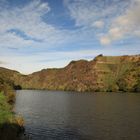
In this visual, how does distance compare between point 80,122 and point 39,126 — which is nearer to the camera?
point 39,126

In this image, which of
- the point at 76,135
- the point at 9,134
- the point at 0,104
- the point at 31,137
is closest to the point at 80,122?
the point at 76,135

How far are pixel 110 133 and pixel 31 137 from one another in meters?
16.9

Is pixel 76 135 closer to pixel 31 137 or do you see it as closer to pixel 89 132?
pixel 89 132

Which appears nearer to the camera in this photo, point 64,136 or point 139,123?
point 64,136

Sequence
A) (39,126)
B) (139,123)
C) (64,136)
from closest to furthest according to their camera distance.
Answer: (64,136) < (39,126) < (139,123)

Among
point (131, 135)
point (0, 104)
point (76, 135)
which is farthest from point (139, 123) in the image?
point (0, 104)

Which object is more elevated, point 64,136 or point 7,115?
point 7,115

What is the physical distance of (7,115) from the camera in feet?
154

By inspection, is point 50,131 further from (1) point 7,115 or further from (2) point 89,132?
(1) point 7,115

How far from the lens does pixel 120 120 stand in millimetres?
75812

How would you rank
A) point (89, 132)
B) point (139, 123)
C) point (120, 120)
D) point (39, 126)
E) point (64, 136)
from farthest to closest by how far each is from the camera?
point (120, 120)
point (139, 123)
point (39, 126)
point (89, 132)
point (64, 136)

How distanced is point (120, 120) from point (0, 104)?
3748 centimetres

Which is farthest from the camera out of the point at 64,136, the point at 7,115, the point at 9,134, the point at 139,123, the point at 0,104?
the point at 139,123

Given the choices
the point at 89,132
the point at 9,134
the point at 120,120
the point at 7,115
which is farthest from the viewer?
the point at 120,120
